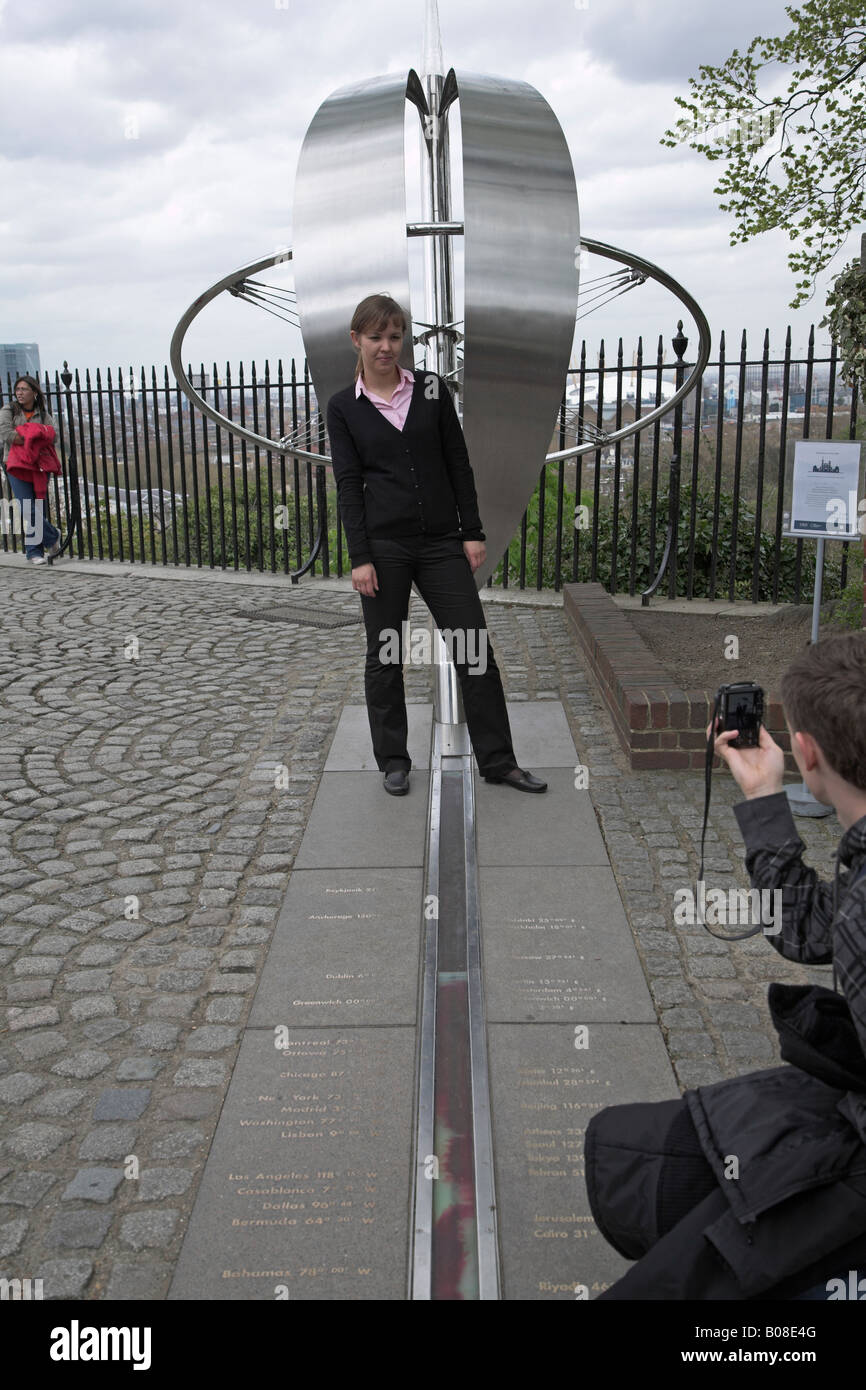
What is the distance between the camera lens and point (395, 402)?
5.03m

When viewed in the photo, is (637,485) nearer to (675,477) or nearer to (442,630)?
(675,477)

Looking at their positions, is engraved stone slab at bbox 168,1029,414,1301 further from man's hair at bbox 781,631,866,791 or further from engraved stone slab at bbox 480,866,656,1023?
man's hair at bbox 781,631,866,791

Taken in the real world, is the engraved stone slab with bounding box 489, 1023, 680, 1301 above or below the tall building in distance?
below

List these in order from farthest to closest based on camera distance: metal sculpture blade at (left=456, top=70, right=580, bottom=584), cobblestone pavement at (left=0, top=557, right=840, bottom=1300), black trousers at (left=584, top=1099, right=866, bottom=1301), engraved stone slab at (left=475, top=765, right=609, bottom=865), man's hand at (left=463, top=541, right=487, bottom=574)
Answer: man's hand at (left=463, top=541, right=487, bottom=574) → metal sculpture blade at (left=456, top=70, right=580, bottom=584) → engraved stone slab at (left=475, top=765, right=609, bottom=865) → cobblestone pavement at (left=0, top=557, right=840, bottom=1300) → black trousers at (left=584, top=1099, right=866, bottom=1301)

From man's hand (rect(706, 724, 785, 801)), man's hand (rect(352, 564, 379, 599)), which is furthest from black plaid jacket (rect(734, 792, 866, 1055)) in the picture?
man's hand (rect(352, 564, 379, 599))

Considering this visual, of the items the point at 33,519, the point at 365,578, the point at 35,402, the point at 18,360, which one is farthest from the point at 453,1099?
the point at 18,360

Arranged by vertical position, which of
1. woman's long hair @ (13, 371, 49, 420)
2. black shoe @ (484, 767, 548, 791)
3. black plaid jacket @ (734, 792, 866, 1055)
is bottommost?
black shoe @ (484, 767, 548, 791)

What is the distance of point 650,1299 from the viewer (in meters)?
1.78

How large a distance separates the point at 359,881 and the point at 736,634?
198 inches

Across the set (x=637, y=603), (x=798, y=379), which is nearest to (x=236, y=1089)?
(x=637, y=603)

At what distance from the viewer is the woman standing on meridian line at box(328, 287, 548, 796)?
16.3 feet

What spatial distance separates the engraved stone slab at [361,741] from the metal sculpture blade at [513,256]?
1.56 m

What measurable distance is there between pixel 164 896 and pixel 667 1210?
9.37ft

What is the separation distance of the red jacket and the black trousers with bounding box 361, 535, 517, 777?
869cm
